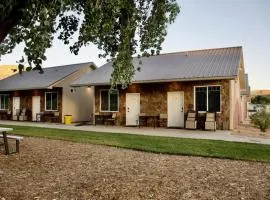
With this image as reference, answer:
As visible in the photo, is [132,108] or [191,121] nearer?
[191,121]

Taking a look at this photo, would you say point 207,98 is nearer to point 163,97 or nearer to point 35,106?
point 163,97

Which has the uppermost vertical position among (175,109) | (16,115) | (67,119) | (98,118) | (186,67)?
(186,67)

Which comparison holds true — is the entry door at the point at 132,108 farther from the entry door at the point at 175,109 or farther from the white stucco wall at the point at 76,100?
the white stucco wall at the point at 76,100

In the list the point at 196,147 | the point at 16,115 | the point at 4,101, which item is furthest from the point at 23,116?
the point at 196,147

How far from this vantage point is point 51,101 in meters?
26.1

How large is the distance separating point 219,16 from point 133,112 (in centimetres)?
829

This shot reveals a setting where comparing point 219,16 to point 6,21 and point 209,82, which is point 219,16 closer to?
point 209,82

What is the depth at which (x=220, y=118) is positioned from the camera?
17719 millimetres

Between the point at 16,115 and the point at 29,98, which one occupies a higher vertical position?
the point at 29,98

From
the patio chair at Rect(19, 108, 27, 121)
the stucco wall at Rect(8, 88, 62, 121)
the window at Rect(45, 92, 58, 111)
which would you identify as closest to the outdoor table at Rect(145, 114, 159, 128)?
the stucco wall at Rect(8, 88, 62, 121)

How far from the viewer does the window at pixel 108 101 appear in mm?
21884

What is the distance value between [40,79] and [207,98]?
16.1 m

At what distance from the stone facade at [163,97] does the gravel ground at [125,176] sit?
8.76 metres

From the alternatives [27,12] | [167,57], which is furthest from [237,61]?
[27,12]
